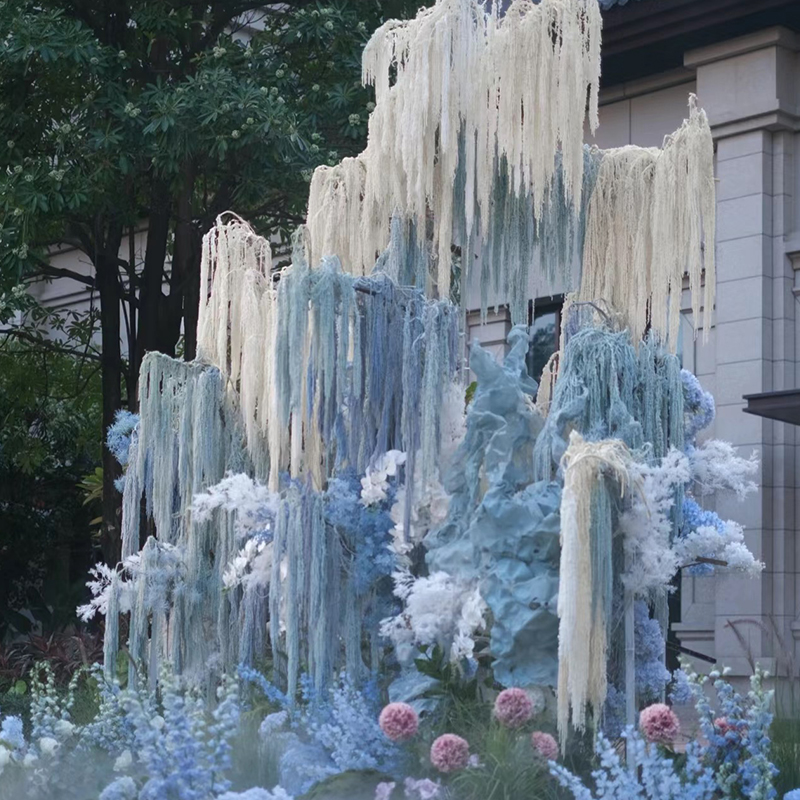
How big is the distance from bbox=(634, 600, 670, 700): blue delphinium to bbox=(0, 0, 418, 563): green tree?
7.18 metres

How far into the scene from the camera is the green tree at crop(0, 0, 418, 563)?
542 inches

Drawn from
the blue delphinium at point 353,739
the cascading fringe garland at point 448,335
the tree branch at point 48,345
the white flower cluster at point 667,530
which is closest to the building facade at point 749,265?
the white flower cluster at point 667,530

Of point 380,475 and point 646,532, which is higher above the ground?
point 380,475

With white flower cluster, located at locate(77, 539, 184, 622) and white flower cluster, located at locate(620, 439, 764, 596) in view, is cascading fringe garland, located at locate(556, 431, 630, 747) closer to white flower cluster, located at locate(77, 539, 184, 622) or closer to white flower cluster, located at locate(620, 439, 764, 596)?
white flower cluster, located at locate(620, 439, 764, 596)

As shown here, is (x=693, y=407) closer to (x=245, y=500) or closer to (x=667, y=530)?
(x=667, y=530)

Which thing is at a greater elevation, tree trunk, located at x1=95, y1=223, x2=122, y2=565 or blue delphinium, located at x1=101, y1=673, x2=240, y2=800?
tree trunk, located at x1=95, y1=223, x2=122, y2=565

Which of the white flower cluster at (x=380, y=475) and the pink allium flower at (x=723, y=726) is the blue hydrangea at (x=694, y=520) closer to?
the pink allium flower at (x=723, y=726)

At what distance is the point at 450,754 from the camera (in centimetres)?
682

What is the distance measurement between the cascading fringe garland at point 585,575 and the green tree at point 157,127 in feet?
24.4

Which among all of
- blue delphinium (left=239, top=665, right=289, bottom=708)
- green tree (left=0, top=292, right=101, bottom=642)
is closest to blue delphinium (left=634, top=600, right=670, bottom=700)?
blue delphinium (left=239, top=665, right=289, bottom=708)

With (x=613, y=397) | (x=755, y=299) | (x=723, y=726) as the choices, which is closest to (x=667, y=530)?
(x=723, y=726)

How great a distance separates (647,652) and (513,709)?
54.2 inches

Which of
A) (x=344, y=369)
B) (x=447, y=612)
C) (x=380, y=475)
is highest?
(x=344, y=369)

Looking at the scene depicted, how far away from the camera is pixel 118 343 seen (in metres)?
16.5
